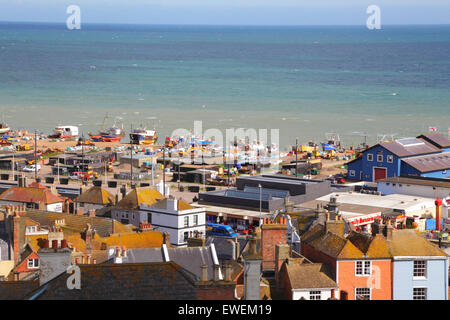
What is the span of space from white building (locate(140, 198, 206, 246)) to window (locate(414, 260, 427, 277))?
53.5 feet

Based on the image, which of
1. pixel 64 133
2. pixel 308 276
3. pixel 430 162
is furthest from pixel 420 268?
pixel 64 133

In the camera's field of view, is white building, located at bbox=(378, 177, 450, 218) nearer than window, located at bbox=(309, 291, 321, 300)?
No

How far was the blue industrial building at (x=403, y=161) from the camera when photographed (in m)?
71.6

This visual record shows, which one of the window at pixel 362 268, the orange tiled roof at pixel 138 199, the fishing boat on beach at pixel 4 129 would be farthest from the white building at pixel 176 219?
the fishing boat on beach at pixel 4 129

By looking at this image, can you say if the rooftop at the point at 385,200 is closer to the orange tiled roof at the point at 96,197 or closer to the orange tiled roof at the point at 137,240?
the orange tiled roof at the point at 96,197

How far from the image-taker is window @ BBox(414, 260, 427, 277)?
29.5m

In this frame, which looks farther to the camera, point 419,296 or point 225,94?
point 225,94

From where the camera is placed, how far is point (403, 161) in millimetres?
71938

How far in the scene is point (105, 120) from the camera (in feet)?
457

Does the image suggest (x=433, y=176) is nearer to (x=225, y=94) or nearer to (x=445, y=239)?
(x=445, y=239)

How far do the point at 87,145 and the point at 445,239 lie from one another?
207ft

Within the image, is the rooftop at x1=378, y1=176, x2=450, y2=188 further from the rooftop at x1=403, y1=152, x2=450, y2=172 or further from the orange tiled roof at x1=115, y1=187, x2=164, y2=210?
the orange tiled roof at x1=115, y1=187, x2=164, y2=210

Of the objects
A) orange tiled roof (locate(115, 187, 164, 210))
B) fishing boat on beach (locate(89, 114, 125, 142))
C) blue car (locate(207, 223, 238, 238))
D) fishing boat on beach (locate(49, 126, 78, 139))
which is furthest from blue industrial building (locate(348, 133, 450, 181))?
fishing boat on beach (locate(49, 126, 78, 139))

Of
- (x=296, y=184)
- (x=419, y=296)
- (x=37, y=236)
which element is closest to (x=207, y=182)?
(x=296, y=184)
